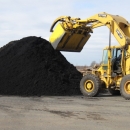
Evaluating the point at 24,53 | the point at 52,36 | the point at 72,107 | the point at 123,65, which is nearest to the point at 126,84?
the point at 123,65

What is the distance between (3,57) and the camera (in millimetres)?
20734

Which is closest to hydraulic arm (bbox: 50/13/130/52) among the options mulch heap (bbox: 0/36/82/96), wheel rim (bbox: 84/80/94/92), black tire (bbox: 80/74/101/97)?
mulch heap (bbox: 0/36/82/96)

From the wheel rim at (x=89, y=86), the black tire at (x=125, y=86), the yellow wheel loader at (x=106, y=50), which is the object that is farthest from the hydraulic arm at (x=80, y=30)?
the wheel rim at (x=89, y=86)

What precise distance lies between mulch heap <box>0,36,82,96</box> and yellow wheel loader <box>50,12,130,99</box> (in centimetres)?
133

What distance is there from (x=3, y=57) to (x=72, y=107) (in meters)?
9.35

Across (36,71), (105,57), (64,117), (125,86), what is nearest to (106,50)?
(105,57)

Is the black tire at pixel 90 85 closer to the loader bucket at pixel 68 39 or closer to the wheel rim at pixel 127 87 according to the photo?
the wheel rim at pixel 127 87

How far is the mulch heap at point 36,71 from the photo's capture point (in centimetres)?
1783

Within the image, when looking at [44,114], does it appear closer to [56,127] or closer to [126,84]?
[56,127]

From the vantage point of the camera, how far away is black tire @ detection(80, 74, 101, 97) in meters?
16.6

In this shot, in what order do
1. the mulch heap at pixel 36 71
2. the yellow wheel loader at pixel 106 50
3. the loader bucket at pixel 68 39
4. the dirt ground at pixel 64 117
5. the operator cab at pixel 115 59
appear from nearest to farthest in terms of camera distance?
1. the dirt ground at pixel 64 117
2. the yellow wheel loader at pixel 106 50
3. the operator cab at pixel 115 59
4. the mulch heap at pixel 36 71
5. the loader bucket at pixel 68 39

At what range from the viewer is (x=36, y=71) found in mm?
18719

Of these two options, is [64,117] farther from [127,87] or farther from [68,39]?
[68,39]

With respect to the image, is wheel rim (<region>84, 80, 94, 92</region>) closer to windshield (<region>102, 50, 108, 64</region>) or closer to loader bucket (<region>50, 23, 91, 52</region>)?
windshield (<region>102, 50, 108, 64</region>)
